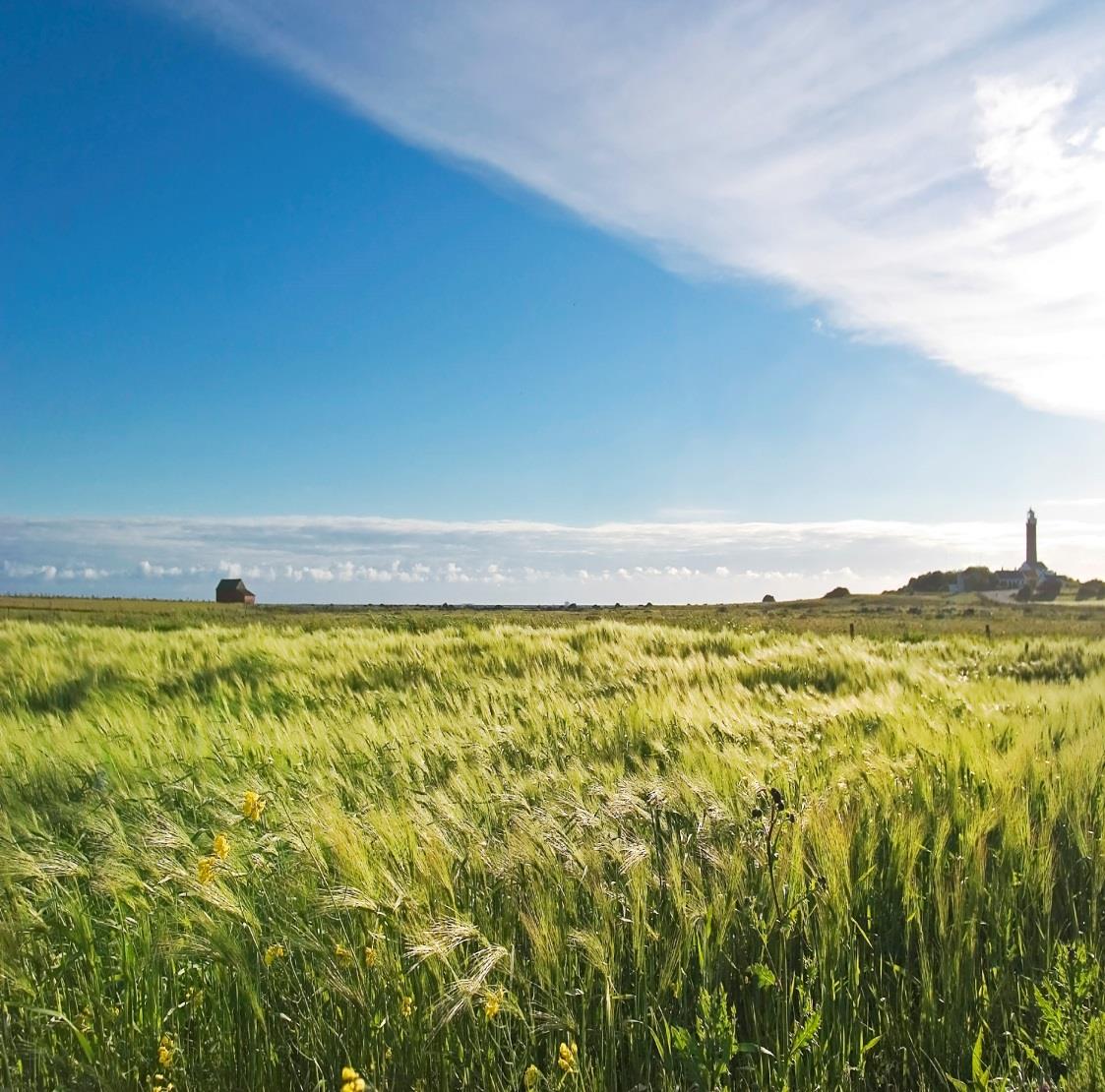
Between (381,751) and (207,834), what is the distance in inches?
57.3

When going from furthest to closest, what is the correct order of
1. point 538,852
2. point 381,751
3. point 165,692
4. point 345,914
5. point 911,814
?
point 165,692 < point 381,751 < point 911,814 < point 538,852 < point 345,914

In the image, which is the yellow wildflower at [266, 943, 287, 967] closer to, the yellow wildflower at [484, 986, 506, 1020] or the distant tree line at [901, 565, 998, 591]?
the yellow wildflower at [484, 986, 506, 1020]

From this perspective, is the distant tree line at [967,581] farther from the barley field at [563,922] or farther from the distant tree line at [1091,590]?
the barley field at [563,922]

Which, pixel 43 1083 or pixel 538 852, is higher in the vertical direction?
pixel 538 852

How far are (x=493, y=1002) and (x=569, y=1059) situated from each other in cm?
23

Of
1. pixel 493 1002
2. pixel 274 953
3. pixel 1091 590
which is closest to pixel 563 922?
pixel 493 1002

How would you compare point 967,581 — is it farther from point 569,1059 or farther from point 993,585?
point 569,1059

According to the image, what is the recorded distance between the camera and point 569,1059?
73.0 inches

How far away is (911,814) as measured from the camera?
3225 mm

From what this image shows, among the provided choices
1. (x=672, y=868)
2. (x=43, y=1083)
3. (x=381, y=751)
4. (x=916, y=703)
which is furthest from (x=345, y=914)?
(x=916, y=703)

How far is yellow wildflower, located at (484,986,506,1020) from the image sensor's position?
191 cm

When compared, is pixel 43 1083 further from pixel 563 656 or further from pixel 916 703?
pixel 563 656

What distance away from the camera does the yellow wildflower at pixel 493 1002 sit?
1912mm

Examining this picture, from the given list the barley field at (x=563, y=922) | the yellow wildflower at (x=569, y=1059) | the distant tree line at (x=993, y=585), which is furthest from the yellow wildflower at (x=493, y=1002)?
the distant tree line at (x=993, y=585)
